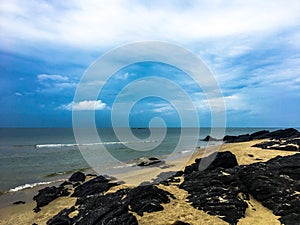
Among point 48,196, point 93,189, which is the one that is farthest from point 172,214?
point 48,196

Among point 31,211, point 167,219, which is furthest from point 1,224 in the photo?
point 167,219

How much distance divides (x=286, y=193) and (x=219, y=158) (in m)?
6.15

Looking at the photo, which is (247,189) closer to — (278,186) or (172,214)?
(278,186)

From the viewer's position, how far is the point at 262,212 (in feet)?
41.8

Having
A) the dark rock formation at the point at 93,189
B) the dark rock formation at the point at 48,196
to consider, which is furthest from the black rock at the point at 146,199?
the dark rock formation at the point at 48,196

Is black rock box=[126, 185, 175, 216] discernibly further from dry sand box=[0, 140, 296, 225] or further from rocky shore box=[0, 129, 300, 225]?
dry sand box=[0, 140, 296, 225]

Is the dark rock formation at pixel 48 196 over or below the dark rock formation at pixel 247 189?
below

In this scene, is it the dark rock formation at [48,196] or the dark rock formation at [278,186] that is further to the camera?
the dark rock formation at [48,196]

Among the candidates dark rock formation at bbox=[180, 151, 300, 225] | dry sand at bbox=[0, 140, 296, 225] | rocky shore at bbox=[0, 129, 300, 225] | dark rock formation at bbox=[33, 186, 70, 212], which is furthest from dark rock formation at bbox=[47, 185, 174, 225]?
dark rock formation at bbox=[33, 186, 70, 212]

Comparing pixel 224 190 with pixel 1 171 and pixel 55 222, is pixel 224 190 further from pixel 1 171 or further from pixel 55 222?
pixel 1 171

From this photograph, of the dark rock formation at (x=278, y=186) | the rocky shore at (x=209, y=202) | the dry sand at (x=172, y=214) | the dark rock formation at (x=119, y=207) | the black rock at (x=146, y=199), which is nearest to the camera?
the dark rock formation at (x=119, y=207)

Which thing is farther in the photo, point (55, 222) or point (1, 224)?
point (1, 224)

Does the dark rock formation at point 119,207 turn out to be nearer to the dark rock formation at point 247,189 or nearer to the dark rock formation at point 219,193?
the dark rock formation at point 219,193

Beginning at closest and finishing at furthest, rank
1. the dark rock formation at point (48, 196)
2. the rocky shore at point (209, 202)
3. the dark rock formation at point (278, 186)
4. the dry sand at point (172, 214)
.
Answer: the dry sand at point (172, 214) → the rocky shore at point (209, 202) → the dark rock formation at point (278, 186) → the dark rock formation at point (48, 196)
